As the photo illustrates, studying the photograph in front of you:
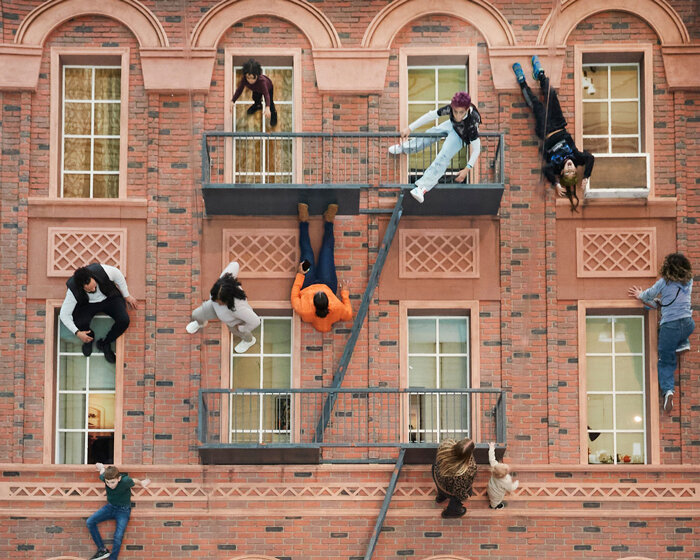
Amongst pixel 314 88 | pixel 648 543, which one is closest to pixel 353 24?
pixel 314 88

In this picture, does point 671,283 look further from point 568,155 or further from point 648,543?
point 648,543

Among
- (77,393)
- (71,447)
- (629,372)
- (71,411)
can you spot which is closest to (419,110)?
(629,372)

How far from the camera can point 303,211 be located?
13195 millimetres

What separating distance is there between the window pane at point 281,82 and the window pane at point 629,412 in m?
5.85

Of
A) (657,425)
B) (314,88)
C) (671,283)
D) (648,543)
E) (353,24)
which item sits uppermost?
(353,24)

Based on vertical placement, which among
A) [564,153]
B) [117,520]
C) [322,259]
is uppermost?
[564,153]

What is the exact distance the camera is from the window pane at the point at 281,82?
548 inches

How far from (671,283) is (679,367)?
1.14m

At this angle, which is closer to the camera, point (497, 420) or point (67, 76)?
point (497, 420)

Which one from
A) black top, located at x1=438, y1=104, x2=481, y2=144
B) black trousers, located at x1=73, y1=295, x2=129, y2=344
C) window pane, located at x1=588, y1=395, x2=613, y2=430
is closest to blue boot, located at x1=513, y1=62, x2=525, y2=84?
black top, located at x1=438, y1=104, x2=481, y2=144

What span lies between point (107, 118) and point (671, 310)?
Result: 764 cm

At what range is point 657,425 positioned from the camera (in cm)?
1333

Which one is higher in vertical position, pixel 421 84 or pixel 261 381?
pixel 421 84

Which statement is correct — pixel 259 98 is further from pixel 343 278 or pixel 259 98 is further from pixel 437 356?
pixel 437 356
